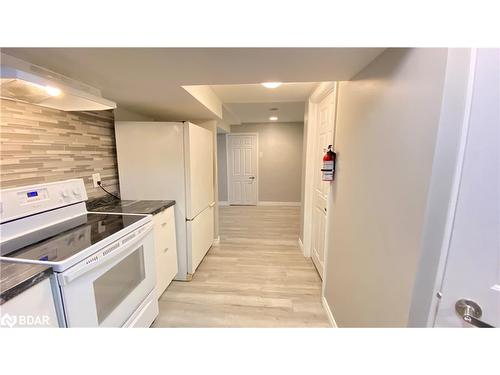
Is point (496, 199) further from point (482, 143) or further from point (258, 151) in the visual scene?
point (258, 151)

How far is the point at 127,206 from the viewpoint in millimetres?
1773

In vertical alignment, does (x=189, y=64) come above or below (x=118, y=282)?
above

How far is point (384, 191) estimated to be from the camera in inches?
36.4

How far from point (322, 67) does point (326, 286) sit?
1.80 m

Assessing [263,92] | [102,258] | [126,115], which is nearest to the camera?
[102,258]

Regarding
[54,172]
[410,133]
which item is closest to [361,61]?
[410,133]

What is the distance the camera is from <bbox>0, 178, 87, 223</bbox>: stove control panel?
0.98 m

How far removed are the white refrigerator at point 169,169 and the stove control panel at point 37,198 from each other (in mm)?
608

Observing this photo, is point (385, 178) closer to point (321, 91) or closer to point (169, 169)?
point (321, 91)

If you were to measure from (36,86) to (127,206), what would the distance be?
1133 millimetres

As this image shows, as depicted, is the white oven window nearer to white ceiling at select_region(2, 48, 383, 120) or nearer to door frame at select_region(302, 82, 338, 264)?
white ceiling at select_region(2, 48, 383, 120)

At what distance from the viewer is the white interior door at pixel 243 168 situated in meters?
5.34

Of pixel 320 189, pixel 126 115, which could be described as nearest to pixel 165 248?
pixel 126 115

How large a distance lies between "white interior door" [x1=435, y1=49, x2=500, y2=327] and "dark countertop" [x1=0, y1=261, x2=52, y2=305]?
60.8 inches
